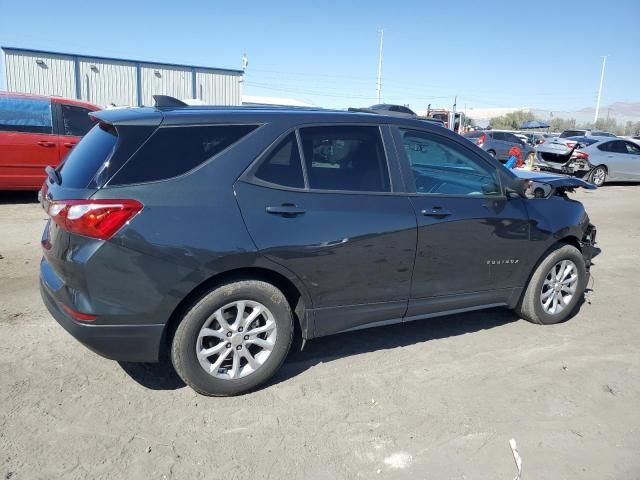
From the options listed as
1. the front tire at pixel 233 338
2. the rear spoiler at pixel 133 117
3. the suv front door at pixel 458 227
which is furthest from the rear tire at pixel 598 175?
the rear spoiler at pixel 133 117

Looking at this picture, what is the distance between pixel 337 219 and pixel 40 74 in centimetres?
3270

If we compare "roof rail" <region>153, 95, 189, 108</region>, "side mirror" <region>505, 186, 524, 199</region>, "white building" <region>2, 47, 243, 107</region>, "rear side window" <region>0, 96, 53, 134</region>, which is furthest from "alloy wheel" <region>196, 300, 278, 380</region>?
"white building" <region>2, 47, 243, 107</region>

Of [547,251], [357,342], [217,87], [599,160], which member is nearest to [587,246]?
[547,251]

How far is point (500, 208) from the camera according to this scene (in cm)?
416

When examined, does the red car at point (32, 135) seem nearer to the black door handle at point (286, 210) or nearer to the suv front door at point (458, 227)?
the black door handle at point (286, 210)

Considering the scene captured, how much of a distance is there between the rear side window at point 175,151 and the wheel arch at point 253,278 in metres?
0.66

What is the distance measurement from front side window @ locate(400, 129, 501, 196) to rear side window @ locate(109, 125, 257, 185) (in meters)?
1.32

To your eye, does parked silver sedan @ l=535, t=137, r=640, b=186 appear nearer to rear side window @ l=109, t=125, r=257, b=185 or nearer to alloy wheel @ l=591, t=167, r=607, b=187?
alloy wheel @ l=591, t=167, r=607, b=187

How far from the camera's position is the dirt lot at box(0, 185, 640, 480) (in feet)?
8.95

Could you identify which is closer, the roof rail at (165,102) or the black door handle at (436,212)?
the roof rail at (165,102)

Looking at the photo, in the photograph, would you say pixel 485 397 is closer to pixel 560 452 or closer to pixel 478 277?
pixel 560 452

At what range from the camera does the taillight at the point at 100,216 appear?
281 cm

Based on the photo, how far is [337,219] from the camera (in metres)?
3.37

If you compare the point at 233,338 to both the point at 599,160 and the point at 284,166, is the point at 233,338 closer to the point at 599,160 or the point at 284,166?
the point at 284,166
